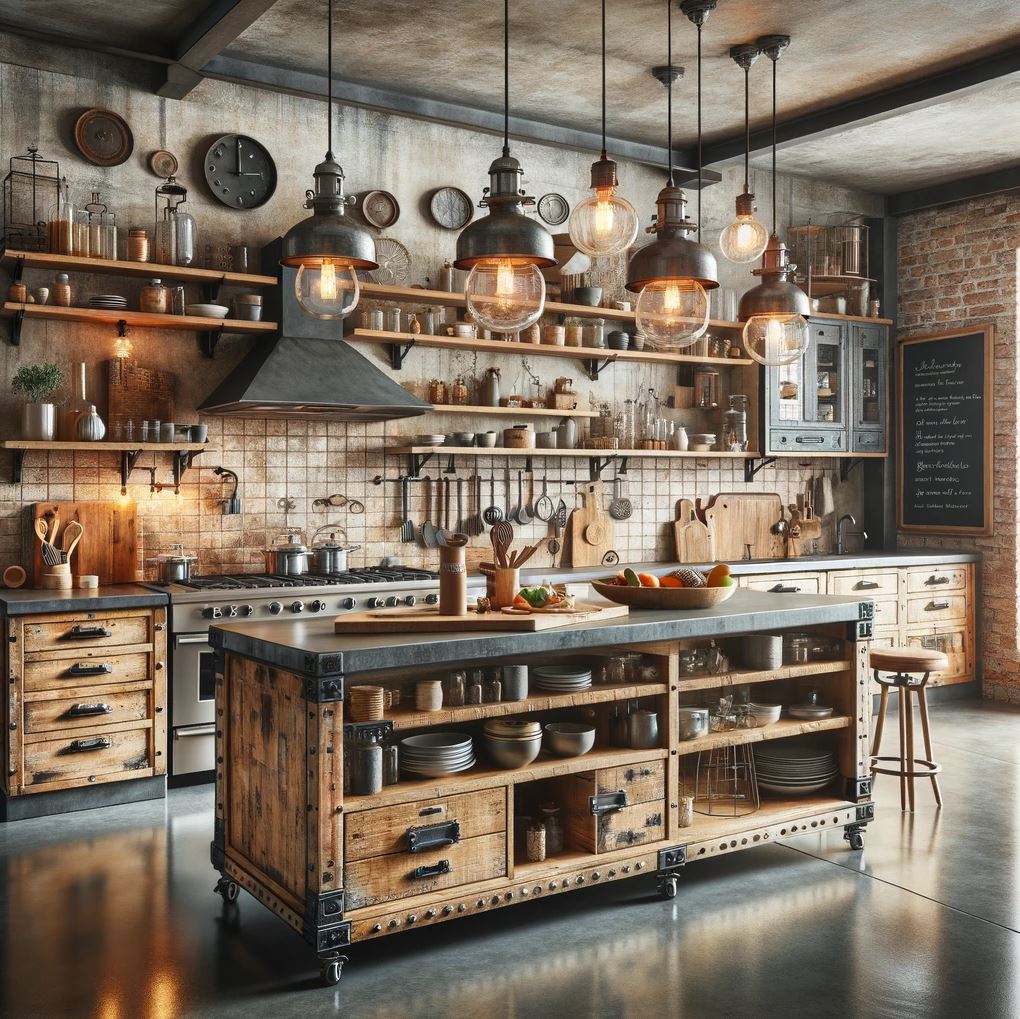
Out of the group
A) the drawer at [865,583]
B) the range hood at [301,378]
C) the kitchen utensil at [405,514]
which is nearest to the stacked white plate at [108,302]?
the range hood at [301,378]

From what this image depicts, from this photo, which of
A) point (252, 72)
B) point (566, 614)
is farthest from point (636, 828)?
point (252, 72)

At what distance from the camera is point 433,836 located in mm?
3301

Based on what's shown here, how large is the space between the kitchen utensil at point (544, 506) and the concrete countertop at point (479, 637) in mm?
2585

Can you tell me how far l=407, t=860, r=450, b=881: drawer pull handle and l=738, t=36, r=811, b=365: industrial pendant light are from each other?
7.16 ft

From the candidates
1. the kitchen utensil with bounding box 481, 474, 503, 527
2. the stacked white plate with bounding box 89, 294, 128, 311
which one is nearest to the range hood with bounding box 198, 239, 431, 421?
the stacked white plate with bounding box 89, 294, 128, 311

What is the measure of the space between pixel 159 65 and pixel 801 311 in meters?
3.70

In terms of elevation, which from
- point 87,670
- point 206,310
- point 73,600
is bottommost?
point 87,670

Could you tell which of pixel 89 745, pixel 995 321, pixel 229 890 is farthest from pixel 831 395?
pixel 229 890

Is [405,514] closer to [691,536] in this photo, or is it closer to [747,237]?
[691,536]

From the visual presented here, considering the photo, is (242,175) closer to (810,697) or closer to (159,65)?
(159,65)

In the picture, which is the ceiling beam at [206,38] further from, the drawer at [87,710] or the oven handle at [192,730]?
the oven handle at [192,730]

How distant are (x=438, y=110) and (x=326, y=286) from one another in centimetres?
343

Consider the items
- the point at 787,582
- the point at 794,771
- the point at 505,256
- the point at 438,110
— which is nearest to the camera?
the point at 505,256

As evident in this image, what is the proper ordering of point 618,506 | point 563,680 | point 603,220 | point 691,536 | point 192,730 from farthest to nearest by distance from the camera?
point 691,536 → point 618,506 → point 192,730 → point 603,220 → point 563,680
